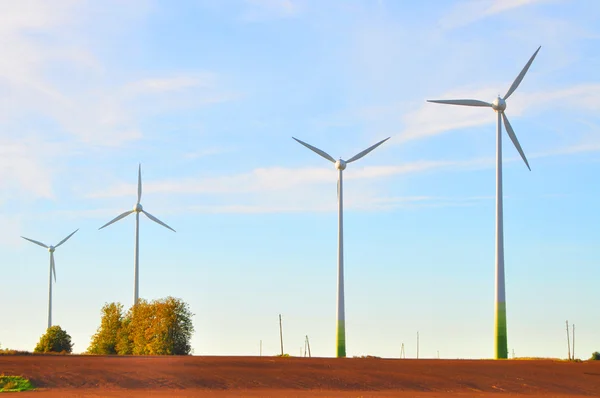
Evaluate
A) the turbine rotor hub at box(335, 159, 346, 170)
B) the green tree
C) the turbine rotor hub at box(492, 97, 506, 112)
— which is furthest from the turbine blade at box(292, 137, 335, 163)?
the green tree

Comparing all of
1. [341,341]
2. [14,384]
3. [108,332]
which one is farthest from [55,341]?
[14,384]

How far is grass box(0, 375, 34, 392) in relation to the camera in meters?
67.3

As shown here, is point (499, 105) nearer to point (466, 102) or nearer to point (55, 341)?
point (466, 102)

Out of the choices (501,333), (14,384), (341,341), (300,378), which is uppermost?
(501,333)

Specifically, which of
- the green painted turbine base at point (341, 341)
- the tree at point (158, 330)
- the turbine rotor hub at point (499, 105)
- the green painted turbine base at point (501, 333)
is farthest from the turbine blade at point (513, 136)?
the tree at point (158, 330)

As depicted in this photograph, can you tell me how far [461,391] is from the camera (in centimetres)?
6750

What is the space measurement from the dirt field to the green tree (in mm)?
58379

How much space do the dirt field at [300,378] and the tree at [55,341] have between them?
163ft

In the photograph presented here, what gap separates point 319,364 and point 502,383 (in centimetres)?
1437

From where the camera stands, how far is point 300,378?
229 feet

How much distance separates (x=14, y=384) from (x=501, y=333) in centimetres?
4410

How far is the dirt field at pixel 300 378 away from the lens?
6606 centimetres

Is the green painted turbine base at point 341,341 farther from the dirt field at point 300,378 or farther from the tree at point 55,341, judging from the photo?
the tree at point 55,341

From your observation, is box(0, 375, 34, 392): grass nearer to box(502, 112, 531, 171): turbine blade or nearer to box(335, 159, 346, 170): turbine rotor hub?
box(335, 159, 346, 170): turbine rotor hub
